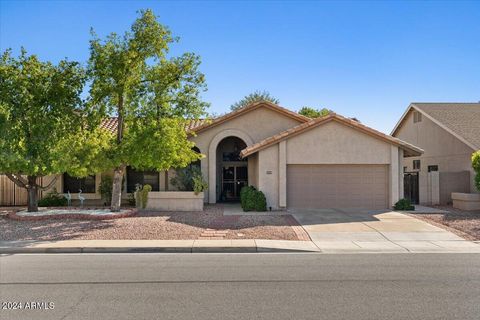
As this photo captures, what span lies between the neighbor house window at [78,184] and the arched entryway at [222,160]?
663cm

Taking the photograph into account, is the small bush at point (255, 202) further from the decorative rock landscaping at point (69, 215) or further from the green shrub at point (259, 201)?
the decorative rock landscaping at point (69, 215)

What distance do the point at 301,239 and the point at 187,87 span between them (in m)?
8.25

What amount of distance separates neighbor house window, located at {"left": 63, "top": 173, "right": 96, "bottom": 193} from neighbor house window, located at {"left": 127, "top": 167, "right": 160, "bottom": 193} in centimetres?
200

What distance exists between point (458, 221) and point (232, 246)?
9.55m

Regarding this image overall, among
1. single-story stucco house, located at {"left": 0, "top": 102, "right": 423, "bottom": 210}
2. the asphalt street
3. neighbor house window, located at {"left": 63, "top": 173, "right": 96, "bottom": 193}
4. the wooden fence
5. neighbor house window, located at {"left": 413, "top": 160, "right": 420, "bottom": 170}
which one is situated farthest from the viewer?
neighbor house window, located at {"left": 413, "top": 160, "right": 420, "bottom": 170}

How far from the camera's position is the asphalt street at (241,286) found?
5.80 m

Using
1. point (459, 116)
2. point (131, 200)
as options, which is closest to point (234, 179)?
point (131, 200)

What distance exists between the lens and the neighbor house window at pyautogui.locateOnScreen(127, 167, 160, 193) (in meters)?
22.2

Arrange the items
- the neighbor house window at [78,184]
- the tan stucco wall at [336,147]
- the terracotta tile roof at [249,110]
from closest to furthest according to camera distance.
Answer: the tan stucco wall at [336,147] < the terracotta tile roof at [249,110] < the neighbor house window at [78,184]

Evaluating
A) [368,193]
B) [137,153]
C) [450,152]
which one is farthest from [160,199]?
[450,152]

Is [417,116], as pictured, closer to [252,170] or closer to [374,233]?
[252,170]

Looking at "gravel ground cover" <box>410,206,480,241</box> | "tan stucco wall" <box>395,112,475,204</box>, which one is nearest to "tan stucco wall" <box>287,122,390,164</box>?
"gravel ground cover" <box>410,206,480,241</box>

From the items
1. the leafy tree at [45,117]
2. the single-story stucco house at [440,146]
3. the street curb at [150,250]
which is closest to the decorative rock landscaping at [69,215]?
the leafy tree at [45,117]

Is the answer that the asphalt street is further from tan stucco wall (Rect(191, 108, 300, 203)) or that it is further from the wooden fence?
the wooden fence
